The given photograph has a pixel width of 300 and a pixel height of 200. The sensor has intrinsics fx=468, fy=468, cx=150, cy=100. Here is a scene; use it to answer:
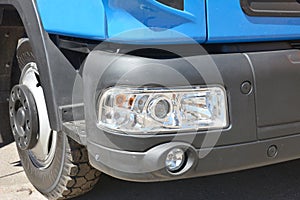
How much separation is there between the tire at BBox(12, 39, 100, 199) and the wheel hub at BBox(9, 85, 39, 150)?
0.45ft

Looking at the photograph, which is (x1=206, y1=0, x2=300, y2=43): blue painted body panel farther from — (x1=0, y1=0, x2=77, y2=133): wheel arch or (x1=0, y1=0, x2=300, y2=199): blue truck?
(x1=0, y1=0, x2=77, y2=133): wheel arch

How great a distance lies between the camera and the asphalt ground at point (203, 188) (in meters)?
3.05

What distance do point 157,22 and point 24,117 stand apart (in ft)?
3.85

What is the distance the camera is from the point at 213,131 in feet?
6.65

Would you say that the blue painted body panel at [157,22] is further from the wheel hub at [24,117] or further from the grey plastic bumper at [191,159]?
the wheel hub at [24,117]

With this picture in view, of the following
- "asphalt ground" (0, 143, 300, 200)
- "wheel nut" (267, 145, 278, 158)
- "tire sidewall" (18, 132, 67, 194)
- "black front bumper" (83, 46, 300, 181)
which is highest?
"black front bumper" (83, 46, 300, 181)

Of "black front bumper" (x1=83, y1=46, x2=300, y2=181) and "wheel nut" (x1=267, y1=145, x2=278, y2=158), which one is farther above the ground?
"black front bumper" (x1=83, y1=46, x2=300, y2=181)

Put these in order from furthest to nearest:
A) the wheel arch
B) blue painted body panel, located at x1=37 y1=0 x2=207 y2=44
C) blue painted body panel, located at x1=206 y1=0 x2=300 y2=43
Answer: the wheel arch < blue painted body panel, located at x1=206 y1=0 x2=300 y2=43 < blue painted body panel, located at x1=37 y1=0 x2=207 y2=44

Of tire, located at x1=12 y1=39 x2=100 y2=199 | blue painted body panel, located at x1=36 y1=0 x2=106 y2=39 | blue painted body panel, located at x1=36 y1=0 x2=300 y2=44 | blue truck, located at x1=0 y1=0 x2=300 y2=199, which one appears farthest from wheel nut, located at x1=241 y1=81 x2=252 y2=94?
tire, located at x1=12 y1=39 x2=100 y2=199

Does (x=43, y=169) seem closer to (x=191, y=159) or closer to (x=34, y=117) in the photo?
(x=34, y=117)

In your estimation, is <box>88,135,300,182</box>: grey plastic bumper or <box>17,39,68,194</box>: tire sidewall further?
<box>17,39,68,194</box>: tire sidewall

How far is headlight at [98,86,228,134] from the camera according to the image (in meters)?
1.99

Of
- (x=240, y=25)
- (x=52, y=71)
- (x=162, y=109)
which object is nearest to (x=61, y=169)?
(x=52, y=71)

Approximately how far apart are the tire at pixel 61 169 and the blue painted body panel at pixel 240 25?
3.43 ft
